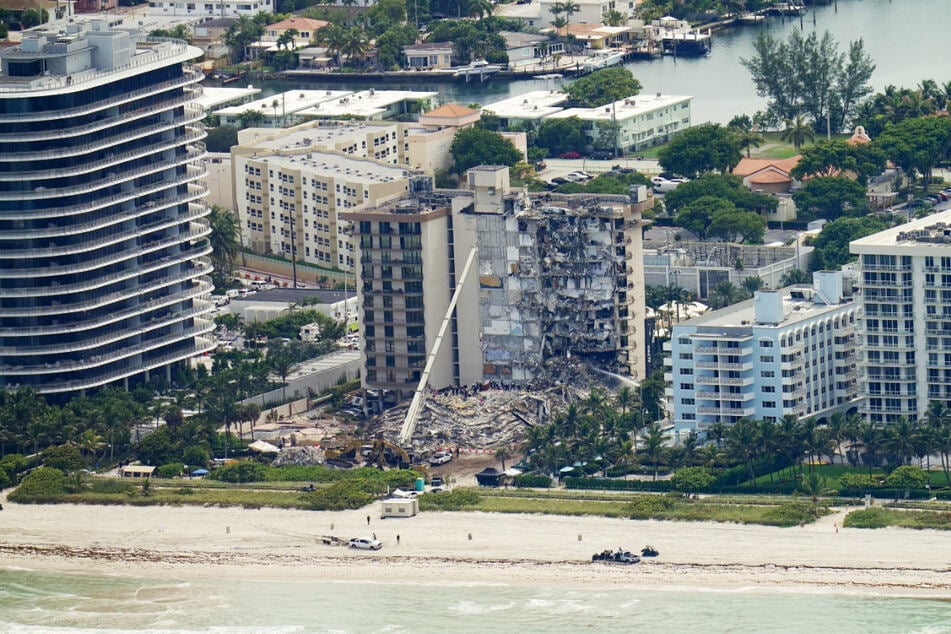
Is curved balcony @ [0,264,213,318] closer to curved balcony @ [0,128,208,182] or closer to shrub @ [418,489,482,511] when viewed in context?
curved balcony @ [0,128,208,182]

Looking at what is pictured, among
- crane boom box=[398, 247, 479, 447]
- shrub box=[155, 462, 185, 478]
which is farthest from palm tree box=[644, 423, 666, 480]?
shrub box=[155, 462, 185, 478]

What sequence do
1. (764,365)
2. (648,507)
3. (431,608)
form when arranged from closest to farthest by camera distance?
(431,608) → (648,507) → (764,365)

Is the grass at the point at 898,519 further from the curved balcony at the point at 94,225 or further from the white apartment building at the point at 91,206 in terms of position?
the curved balcony at the point at 94,225

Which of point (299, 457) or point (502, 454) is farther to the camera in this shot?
point (299, 457)

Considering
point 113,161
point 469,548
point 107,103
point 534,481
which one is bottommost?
point 469,548

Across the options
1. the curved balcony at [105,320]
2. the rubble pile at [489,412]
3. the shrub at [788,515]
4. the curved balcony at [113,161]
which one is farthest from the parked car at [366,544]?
the curved balcony at [113,161]

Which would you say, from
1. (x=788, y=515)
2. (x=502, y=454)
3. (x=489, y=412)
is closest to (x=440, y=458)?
(x=502, y=454)

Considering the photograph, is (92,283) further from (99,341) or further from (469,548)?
(469,548)
